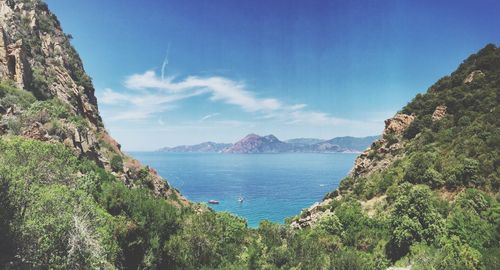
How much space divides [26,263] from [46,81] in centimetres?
4458

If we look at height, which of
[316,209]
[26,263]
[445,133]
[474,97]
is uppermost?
[474,97]

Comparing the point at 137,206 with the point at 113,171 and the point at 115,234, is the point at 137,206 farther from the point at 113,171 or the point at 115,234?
the point at 113,171

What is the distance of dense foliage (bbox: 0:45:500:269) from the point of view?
64.1 feet

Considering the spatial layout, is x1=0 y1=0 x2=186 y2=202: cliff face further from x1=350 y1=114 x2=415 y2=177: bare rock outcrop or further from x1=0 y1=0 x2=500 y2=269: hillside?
x1=350 y1=114 x2=415 y2=177: bare rock outcrop

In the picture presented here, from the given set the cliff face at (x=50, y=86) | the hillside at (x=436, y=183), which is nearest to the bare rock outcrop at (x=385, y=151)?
the hillside at (x=436, y=183)

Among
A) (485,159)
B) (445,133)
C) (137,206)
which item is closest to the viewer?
(137,206)

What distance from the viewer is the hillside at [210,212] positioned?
2020 cm

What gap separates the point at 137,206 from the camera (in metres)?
31.7

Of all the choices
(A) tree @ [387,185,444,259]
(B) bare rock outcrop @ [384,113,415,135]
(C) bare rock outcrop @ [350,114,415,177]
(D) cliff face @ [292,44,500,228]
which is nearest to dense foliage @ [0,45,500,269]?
(A) tree @ [387,185,444,259]

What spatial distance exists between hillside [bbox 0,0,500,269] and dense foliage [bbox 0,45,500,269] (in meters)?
0.10

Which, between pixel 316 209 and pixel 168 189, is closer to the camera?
pixel 316 209

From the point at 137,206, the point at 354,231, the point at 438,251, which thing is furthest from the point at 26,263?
the point at 354,231

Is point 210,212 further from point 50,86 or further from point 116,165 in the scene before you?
point 50,86

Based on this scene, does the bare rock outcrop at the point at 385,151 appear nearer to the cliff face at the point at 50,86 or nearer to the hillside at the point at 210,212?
the hillside at the point at 210,212
